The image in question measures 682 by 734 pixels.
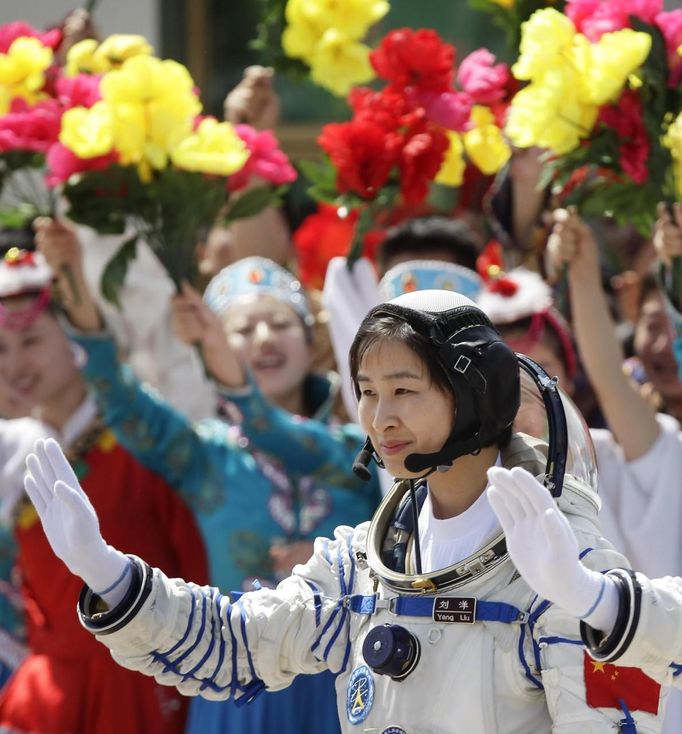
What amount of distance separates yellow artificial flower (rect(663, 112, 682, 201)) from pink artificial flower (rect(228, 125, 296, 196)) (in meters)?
1.14

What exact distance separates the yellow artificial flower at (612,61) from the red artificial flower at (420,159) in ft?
1.75

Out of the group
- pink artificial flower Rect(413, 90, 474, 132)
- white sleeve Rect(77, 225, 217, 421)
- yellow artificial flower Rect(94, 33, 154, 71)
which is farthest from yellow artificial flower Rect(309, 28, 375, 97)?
white sleeve Rect(77, 225, 217, 421)

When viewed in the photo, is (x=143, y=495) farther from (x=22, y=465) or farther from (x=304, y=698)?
(x=304, y=698)

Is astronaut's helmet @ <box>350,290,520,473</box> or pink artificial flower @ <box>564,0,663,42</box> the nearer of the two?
astronaut's helmet @ <box>350,290,520,473</box>

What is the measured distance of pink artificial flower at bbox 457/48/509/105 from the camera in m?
4.11

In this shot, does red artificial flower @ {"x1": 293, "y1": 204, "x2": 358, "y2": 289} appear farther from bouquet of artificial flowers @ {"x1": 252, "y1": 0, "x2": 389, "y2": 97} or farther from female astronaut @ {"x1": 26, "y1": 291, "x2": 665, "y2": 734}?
female astronaut @ {"x1": 26, "y1": 291, "x2": 665, "y2": 734}

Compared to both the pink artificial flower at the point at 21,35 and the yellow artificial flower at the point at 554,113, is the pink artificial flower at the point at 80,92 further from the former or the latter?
the yellow artificial flower at the point at 554,113

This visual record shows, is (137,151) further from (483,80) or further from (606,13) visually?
(606,13)

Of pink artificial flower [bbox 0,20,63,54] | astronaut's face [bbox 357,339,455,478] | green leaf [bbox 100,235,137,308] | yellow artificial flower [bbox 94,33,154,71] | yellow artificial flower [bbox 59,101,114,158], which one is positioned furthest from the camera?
yellow artificial flower [bbox 94,33,154,71]

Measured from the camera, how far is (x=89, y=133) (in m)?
4.04

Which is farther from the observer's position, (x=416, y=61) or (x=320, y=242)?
(x=320, y=242)

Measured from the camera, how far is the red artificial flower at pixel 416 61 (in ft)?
13.4

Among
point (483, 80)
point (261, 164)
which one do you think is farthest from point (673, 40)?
point (261, 164)

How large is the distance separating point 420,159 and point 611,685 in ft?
6.32
